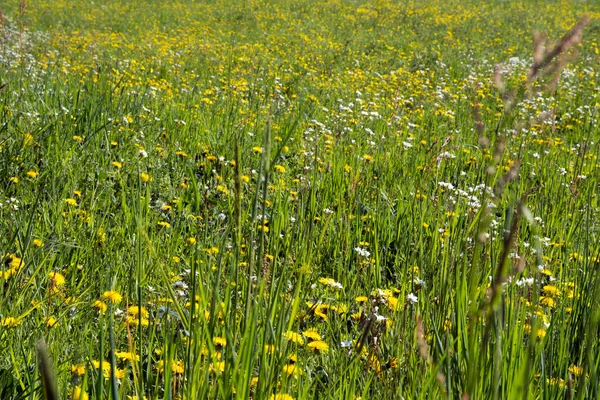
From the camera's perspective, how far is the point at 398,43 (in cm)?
1162

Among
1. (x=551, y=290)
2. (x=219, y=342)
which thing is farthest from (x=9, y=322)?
(x=551, y=290)

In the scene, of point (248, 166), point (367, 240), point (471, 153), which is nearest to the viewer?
point (367, 240)

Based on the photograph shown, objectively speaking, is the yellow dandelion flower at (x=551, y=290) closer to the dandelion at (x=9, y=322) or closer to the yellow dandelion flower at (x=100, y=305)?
the yellow dandelion flower at (x=100, y=305)

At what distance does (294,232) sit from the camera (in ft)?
5.58

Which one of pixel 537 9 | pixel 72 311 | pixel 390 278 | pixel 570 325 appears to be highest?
pixel 537 9

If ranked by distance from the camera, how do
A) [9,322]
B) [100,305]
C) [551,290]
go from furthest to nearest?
[551,290]
[100,305]
[9,322]

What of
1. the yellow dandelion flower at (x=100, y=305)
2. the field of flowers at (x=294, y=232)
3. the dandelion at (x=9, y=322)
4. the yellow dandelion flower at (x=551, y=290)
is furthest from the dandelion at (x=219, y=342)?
the yellow dandelion flower at (x=551, y=290)

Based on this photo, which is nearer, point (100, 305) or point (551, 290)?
point (100, 305)

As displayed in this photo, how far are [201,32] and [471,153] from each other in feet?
28.3

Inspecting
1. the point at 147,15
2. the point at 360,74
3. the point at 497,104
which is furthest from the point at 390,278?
the point at 147,15

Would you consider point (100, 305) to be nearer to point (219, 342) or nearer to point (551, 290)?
point (219, 342)

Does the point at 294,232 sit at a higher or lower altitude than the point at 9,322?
higher

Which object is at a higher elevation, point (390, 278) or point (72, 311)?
point (72, 311)

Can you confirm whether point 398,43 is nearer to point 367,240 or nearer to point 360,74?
point 360,74
